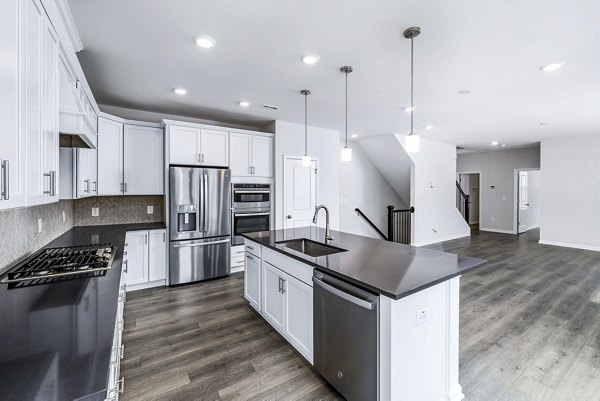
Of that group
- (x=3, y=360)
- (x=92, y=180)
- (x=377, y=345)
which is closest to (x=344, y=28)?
(x=377, y=345)

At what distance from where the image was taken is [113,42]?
237 cm

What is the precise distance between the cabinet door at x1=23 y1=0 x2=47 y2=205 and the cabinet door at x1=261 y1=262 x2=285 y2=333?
5.87ft

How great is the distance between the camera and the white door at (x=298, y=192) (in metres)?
5.04

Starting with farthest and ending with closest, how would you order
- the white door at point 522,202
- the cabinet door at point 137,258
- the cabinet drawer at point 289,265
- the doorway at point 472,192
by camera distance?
the doorway at point 472,192, the white door at point 522,202, the cabinet door at point 137,258, the cabinet drawer at point 289,265

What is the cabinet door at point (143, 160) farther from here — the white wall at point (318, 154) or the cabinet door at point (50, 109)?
the cabinet door at point (50, 109)

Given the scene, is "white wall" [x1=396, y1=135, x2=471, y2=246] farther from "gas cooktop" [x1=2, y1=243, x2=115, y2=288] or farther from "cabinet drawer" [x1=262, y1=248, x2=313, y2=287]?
"gas cooktop" [x1=2, y1=243, x2=115, y2=288]

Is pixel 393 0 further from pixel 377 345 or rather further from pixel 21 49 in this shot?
pixel 377 345

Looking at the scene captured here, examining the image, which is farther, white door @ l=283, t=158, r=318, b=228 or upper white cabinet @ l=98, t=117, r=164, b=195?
white door @ l=283, t=158, r=318, b=228

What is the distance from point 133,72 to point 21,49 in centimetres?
212

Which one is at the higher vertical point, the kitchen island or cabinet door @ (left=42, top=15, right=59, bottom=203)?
cabinet door @ (left=42, top=15, right=59, bottom=203)

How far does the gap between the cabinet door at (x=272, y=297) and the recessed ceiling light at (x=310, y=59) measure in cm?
207

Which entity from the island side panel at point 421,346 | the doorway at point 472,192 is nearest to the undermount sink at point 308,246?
the island side panel at point 421,346

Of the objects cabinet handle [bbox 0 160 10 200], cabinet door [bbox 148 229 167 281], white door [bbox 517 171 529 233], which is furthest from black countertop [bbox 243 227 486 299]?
white door [bbox 517 171 529 233]

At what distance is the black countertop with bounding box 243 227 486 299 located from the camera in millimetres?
1503
